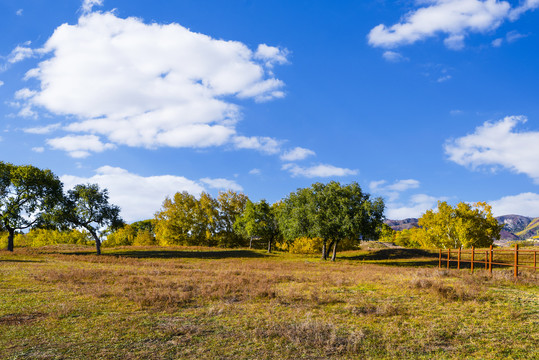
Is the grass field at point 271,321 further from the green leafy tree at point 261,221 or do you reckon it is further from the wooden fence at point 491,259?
the green leafy tree at point 261,221

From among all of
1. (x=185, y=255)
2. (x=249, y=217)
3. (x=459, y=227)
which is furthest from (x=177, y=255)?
(x=459, y=227)

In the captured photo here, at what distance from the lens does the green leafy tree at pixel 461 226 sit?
73.1 meters

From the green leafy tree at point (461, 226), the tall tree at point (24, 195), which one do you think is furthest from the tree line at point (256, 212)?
the green leafy tree at point (461, 226)

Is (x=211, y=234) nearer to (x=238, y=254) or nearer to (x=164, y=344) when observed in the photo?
(x=238, y=254)

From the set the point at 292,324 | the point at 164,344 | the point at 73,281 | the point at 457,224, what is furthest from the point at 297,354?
the point at 457,224

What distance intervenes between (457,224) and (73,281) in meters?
75.3

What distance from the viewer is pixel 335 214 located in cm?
4819

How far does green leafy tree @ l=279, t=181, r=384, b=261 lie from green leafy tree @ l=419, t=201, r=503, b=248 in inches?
1418

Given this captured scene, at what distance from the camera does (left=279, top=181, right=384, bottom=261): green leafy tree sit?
46938 millimetres

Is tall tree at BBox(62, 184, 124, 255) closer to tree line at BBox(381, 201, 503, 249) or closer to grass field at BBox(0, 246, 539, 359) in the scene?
grass field at BBox(0, 246, 539, 359)

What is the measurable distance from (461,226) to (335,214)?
134 ft

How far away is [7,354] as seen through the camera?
29.1 feet

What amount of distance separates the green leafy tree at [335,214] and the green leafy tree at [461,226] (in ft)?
118

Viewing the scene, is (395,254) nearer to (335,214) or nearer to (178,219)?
(335,214)
